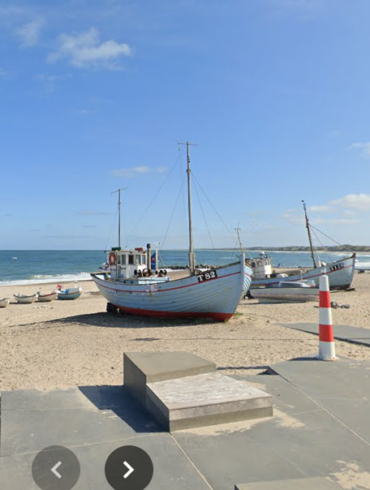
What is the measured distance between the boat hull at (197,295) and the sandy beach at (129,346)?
47cm

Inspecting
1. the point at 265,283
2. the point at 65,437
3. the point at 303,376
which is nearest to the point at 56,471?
the point at 65,437

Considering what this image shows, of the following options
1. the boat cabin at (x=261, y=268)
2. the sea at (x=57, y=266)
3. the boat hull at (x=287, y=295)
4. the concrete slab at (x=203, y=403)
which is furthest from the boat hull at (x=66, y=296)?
the concrete slab at (x=203, y=403)

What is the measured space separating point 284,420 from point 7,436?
7.20ft

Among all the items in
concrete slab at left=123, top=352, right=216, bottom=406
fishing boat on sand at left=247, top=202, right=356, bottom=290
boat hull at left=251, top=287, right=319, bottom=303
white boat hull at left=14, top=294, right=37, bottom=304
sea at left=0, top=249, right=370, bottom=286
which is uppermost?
concrete slab at left=123, top=352, right=216, bottom=406

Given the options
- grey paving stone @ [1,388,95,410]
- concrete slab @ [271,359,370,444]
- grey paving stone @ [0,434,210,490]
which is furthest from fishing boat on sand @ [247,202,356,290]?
grey paving stone @ [0,434,210,490]

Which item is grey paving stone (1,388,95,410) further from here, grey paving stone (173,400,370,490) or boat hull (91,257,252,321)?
boat hull (91,257,252,321)

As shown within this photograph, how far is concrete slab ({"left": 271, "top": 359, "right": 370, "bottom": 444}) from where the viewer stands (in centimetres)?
333

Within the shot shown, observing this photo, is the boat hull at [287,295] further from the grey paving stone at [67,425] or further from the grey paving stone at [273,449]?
the grey paving stone at [67,425]

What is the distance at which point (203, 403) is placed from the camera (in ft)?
10.2

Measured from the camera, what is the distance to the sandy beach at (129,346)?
Result: 6.49 m

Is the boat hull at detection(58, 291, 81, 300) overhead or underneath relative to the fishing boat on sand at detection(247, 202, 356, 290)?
underneath

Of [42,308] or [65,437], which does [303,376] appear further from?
A: [42,308]

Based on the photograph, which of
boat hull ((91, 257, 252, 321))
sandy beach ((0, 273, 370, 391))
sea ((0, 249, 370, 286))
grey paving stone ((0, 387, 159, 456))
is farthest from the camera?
sea ((0, 249, 370, 286))

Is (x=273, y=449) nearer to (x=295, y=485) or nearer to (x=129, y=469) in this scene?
(x=295, y=485)
